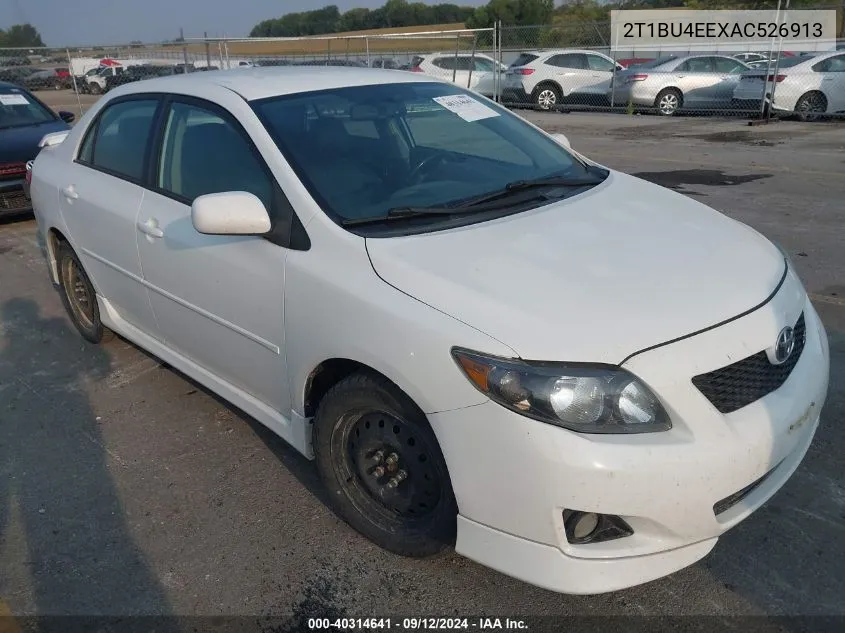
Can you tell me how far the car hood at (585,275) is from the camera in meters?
2.12

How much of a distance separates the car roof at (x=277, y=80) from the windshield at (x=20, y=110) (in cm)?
564

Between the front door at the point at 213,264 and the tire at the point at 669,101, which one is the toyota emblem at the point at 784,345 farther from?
the tire at the point at 669,101

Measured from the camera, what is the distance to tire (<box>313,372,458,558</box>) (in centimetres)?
238

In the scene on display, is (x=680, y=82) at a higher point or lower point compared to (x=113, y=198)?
higher

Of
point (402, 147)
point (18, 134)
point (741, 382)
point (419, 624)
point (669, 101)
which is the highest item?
point (402, 147)

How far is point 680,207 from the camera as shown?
10.4 ft

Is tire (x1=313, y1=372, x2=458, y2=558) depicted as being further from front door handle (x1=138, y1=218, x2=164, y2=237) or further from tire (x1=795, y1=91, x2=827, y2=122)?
tire (x1=795, y1=91, x2=827, y2=122)

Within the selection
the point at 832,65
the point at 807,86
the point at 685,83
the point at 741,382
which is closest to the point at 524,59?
the point at 685,83

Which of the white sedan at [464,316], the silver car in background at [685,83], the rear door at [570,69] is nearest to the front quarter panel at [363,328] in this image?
the white sedan at [464,316]

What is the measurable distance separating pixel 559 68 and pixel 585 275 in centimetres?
1792

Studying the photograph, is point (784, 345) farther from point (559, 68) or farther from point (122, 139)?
point (559, 68)

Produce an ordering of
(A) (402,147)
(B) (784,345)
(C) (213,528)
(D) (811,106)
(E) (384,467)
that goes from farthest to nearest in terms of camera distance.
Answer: (D) (811,106) < (A) (402,147) < (C) (213,528) < (E) (384,467) < (B) (784,345)

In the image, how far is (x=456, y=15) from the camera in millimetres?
68938

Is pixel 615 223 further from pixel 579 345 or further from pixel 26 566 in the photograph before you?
pixel 26 566
